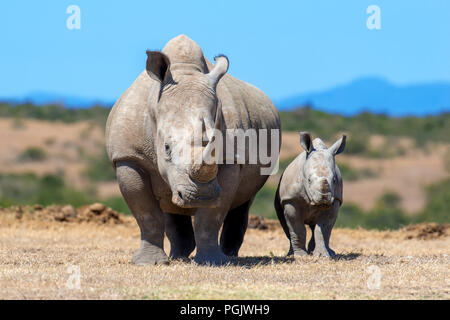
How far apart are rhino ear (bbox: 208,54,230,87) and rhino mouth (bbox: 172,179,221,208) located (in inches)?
47.6

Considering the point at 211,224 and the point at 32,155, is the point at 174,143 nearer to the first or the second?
the point at 211,224

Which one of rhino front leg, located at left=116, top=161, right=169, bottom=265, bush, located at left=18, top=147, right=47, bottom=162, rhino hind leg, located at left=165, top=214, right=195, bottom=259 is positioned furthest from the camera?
bush, located at left=18, top=147, right=47, bottom=162

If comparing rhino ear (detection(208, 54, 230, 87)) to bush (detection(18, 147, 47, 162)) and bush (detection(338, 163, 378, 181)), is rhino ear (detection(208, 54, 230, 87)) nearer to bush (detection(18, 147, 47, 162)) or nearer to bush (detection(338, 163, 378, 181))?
bush (detection(338, 163, 378, 181))

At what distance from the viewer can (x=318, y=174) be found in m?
9.62

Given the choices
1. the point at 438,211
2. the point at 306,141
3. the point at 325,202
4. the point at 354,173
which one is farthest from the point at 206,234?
the point at 354,173

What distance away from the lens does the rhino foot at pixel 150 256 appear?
29.2ft

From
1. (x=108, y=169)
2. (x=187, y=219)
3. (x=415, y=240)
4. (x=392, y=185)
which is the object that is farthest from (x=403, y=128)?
(x=187, y=219)

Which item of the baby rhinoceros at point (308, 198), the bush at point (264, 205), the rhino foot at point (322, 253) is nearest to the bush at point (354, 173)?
the bush at point (264, 205)

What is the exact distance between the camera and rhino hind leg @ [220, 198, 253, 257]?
10.9 meters

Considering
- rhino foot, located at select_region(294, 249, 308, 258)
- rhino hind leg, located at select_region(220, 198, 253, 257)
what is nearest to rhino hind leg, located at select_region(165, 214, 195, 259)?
rhino hind leg, located at select_region(220, 198, 253, 257)

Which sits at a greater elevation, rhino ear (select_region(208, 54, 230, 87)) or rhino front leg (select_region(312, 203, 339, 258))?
rhino ear (select_region(208, 54, 230, 87))

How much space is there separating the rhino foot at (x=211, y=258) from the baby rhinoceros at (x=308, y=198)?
1.46 meters

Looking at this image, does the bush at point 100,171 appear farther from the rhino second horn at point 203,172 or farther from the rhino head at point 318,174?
the rhino second horn at point 203,172

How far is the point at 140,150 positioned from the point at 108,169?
3353 centimetres
